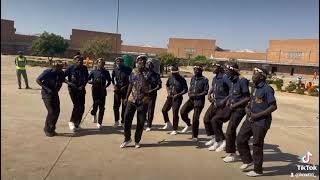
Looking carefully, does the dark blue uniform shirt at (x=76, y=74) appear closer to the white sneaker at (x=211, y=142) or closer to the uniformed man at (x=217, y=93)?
the uniformed man at (x=217, y=93)

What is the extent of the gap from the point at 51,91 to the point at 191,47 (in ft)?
302

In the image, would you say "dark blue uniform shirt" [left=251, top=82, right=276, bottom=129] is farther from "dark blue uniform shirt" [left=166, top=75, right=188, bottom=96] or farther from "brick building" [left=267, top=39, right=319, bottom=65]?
"brick building" [left=267, top=39, right=319, bottom=65]

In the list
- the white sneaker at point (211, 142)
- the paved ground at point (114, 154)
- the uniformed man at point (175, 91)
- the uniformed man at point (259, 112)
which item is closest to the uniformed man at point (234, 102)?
the paved ground at point (114, 154)

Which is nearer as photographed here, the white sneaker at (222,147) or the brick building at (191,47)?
the white sneaker at (222,147)

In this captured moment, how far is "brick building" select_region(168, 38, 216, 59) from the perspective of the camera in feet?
319

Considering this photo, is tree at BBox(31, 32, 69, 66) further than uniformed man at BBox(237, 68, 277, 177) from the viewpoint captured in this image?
Yes

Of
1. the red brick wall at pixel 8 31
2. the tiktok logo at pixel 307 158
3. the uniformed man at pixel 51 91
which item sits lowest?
the tiktok logo at pixel 307 158

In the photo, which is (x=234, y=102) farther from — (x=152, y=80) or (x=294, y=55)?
(x=294, y=55)

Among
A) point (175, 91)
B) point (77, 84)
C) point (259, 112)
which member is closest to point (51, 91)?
point (77, 84)

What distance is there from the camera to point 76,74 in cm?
893

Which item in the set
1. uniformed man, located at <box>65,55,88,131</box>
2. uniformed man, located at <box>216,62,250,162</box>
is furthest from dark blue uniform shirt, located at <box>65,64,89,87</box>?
uniformed man, located at <box>216,62,250,162</box>

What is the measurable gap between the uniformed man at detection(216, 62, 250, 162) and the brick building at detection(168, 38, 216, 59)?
87.9 m

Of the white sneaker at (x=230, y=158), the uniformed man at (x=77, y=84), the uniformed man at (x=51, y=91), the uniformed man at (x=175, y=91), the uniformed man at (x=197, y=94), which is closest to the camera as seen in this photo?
the white sneaker at (x=230, y=158)

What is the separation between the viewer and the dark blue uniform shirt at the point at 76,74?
8938 mm
